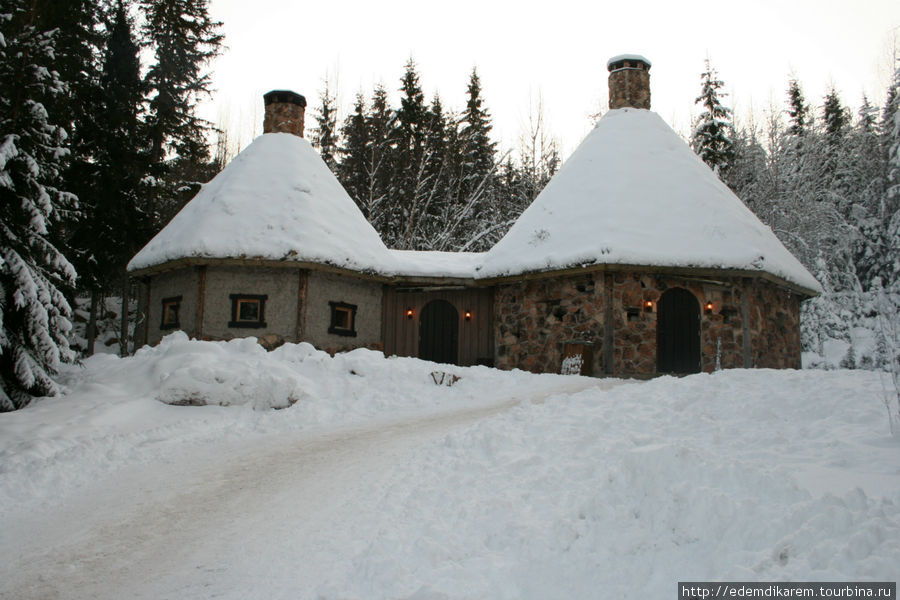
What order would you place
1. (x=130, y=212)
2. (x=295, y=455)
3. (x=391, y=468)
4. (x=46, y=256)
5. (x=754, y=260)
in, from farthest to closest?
(x=130, y=212) → (x=754, y=260) → (x=46, y=256) → (x=295, y=455) → (x=391, y=468)

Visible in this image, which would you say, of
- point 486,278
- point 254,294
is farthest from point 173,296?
point 486,278

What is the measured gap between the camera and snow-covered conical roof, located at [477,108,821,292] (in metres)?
13.3

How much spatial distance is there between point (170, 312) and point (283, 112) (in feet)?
25.1

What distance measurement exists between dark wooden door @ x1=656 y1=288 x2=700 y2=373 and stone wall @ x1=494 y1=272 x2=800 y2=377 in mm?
376

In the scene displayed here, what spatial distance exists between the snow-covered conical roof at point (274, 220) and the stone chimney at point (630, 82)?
892cm

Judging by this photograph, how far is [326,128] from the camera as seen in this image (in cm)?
3250

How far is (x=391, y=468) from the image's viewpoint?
5.45 m

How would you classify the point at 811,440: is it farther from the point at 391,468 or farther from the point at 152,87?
the point at 152,87

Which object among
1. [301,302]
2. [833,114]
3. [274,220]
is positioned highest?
[833,114]

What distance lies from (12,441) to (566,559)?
6.04 metres

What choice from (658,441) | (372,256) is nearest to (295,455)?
(658,441)

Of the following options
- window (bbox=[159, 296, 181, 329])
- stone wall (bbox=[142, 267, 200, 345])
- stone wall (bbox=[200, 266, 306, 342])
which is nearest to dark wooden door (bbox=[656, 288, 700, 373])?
stone wall (bbox=[200, 266, 306, 342])

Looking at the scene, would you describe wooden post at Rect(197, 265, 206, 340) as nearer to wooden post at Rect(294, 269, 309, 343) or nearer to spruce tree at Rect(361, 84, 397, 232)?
wooden post at Rect(294, 269, 309, 343)

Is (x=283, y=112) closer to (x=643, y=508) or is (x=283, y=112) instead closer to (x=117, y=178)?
(x=117, y=178)
